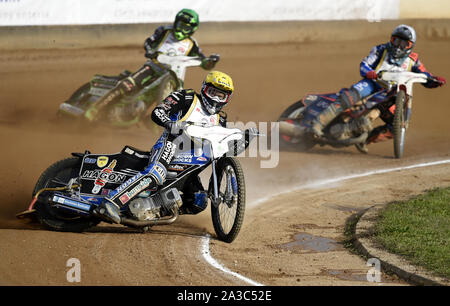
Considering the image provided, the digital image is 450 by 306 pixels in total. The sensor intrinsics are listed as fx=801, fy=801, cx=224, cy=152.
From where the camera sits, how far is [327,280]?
813 cm

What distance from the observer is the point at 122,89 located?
53.1 feet

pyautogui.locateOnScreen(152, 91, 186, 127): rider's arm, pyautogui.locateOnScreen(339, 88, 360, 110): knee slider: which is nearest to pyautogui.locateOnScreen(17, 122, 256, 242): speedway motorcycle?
pyautogui.locateOnScreen(152, 91, 186, 127): rider's arm

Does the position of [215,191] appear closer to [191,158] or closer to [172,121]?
[191,158]

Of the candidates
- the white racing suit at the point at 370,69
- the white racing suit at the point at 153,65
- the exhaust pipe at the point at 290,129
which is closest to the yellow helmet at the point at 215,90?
the white racing suit at the point at 370,69

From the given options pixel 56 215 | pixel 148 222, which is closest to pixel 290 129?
pixel 148 222

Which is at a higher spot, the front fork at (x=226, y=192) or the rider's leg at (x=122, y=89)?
the rider's leg at (x=122, y=89)

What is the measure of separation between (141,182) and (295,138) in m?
6.77

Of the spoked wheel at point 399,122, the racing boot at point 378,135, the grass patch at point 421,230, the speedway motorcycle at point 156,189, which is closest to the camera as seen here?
the grass patch at point 421,230

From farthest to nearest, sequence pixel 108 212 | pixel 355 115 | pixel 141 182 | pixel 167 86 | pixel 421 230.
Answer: pixel 167 86
pixel 355 115
pixel 421 230
pixel 141 182
pixel 108 212

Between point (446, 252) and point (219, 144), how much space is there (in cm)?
288

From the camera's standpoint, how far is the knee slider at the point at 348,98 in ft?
48.8

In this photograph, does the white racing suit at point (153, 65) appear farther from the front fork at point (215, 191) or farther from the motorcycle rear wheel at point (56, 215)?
the front fork at point (215, 191)

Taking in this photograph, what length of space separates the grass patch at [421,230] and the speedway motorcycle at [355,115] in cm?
302
